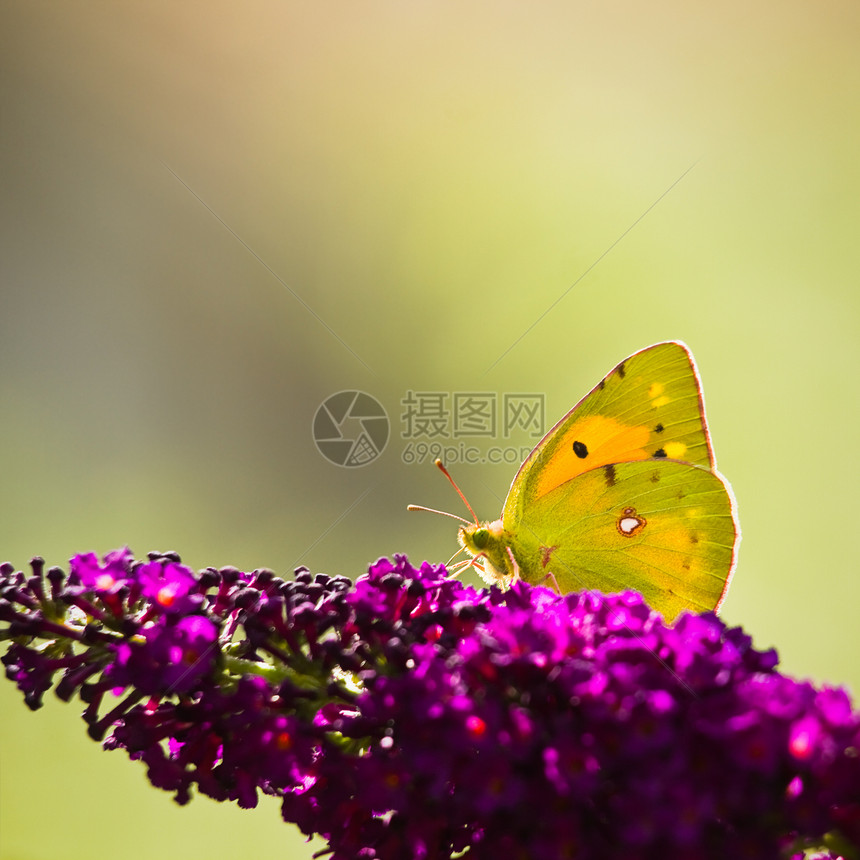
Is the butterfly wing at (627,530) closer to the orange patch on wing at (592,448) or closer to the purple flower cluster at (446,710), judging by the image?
the orange patch on wing at (592,448)

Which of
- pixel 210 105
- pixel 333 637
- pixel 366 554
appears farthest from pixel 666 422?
pixel 210 105

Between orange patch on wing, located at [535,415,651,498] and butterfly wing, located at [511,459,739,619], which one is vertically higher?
orange patch on wing, located at [535,415,651,498]

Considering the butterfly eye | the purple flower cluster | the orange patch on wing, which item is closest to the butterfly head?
the butterfly eye

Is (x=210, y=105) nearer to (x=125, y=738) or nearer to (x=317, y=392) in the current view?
(x=317, y=392)

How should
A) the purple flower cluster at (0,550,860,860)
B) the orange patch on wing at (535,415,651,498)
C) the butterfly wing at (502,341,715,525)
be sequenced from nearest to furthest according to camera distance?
the purple flower cluster at (0,550,860,860), the butterfly wing at (502,341,715,525), the orange patch on wing at (535,415,651,498)

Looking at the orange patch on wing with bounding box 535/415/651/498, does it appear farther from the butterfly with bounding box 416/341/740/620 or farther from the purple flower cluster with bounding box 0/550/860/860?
the purple flower cluster with bounding box 0/550/860/860

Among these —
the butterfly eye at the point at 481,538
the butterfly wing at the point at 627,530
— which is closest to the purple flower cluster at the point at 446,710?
the butterfly eye at the point at 481,538

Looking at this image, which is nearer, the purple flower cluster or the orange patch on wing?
the purple flower cluster

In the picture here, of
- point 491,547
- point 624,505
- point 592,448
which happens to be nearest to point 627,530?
point 624,505
